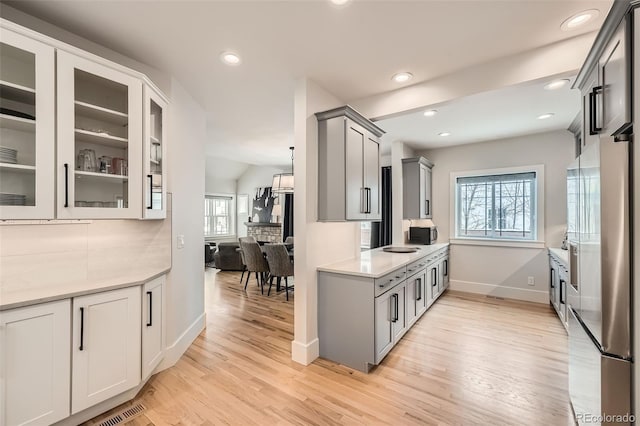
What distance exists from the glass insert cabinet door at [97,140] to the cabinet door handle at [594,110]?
2959mm

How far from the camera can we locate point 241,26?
1907 millimetres

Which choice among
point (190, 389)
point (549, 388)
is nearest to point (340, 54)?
point (190, 389)

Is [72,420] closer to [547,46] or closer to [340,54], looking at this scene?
[340,54]

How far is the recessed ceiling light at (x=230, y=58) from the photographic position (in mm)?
2254

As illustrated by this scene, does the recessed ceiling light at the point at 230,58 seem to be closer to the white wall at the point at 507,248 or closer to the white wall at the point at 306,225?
the white wall at the point at 306,225

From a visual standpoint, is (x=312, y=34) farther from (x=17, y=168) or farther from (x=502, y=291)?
(x=502, y=291)

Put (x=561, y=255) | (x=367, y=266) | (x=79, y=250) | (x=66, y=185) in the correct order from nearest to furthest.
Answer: (x=66, y=185) < (x=79, y=250) < (x=367, y=266) < (x=561, y=255)

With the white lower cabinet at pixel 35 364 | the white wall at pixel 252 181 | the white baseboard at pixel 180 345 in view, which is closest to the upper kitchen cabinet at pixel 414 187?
the white baseboard at pixel 180 345

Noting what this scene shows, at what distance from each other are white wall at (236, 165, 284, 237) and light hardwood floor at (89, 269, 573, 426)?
5.63 m

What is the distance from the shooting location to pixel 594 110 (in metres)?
1.54

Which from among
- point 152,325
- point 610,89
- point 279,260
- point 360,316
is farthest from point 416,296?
point 152,325

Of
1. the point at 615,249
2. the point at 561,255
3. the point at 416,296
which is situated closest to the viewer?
the point at 615,249

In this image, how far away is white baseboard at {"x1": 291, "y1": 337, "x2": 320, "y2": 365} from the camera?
2.56 metres

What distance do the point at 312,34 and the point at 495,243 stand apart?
456cm
